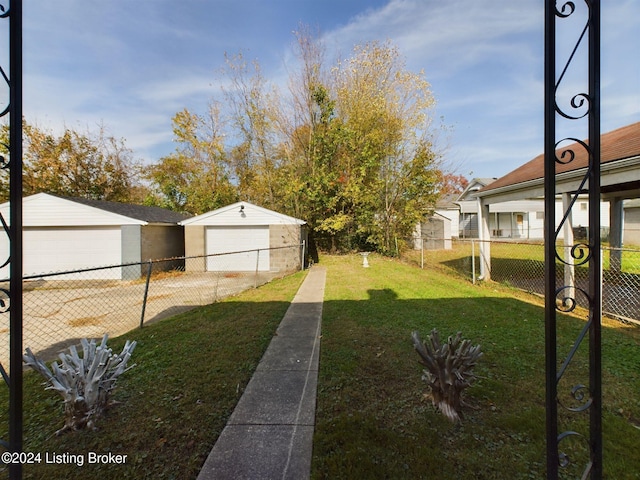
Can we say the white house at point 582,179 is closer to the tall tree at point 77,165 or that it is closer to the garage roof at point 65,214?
the garage roof at point 65,214

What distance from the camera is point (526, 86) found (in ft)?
8.05

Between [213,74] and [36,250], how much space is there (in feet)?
39.8

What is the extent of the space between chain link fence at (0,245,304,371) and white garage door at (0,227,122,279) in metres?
→ 0.50

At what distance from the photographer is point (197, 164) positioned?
22953mm

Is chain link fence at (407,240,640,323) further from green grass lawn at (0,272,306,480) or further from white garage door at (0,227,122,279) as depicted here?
white garage door at (0,227,122,279)

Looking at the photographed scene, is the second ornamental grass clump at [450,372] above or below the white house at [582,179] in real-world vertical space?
below

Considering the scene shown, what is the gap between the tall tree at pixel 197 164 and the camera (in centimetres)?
2220

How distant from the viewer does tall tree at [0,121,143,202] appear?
19.2 meters

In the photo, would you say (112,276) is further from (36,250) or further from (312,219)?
(312,219)

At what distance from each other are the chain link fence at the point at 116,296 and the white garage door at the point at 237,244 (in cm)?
6

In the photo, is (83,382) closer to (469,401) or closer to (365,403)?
(365,403)

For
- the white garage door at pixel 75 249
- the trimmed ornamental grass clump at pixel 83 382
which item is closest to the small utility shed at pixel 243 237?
A: the white garage door at pixel 75 249

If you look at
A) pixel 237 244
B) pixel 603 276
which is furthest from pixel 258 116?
pixel 603 276

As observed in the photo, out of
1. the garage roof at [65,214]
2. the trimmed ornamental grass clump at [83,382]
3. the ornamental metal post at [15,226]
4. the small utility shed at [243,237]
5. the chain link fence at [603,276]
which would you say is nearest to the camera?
the ornamental metal post at [15,226]
